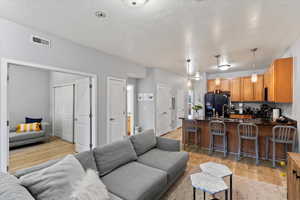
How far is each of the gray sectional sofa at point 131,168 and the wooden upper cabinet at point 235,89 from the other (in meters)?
4.35

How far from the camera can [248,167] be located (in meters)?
3.00

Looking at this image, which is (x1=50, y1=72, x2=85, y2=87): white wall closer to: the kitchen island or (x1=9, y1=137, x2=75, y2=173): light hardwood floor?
(x1=9, y1=137, x2=75, y2=173): light hardwood floor

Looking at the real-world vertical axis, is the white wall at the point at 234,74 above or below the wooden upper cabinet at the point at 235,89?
above

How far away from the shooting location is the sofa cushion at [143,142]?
251cm

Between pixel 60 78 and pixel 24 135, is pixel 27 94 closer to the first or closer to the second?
pixel 60 78

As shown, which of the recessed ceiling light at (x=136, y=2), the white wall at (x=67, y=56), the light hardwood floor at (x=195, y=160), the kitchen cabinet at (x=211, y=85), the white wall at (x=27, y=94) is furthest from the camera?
the kitchen cabinet at (x=211, y=85)

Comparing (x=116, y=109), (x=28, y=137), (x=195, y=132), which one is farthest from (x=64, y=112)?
(x=195, y=132)

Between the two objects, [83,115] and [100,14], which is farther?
[83,115]

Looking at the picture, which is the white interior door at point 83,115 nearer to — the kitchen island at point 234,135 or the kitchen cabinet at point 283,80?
the kitchen island at point 234,135

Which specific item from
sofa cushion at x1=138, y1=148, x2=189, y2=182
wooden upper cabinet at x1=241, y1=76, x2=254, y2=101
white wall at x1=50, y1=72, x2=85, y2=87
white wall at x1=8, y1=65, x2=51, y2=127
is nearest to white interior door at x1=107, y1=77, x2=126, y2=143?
sofa cushion at x1=138, y1=148, x2=189, y2=182

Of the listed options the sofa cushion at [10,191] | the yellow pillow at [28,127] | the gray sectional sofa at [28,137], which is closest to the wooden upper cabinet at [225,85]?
the sofa cushion at [10,191]

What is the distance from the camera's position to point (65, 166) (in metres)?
1.31

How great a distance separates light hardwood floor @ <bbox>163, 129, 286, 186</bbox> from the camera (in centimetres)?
256

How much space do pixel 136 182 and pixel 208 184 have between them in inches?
34.3
